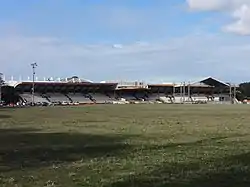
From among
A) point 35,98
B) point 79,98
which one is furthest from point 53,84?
point 79,98

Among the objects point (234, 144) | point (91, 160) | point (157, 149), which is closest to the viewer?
point (91, 160)

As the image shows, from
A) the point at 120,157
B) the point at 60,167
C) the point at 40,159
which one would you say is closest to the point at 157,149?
the point at 120,157

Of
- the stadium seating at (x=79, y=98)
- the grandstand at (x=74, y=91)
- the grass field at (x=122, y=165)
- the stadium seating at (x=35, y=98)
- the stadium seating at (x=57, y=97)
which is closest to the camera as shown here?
the grass field at (x=122, y=165)

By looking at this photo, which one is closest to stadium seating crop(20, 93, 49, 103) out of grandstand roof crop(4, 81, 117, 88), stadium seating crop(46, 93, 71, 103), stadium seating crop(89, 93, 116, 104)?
stadium seating crop(46, 93, 71, 103)

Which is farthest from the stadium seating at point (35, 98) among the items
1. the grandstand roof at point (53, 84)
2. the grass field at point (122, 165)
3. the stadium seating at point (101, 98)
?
the grass field at point (122, 165)

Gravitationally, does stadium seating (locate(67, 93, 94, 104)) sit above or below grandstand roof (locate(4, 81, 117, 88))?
below

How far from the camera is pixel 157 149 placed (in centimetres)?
2092

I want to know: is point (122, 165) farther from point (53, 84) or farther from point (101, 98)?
point (101, 98)

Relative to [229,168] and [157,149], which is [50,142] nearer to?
[157,149]

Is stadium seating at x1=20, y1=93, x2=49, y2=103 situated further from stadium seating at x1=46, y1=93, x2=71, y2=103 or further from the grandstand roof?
the grandstand roof

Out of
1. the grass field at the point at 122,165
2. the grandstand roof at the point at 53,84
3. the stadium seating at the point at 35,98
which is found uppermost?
the grandstand roof at the point at 53,84

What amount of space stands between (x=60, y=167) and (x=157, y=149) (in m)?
6.28

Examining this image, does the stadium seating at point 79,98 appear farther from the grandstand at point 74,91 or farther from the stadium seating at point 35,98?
the stadium seating at point 35,98

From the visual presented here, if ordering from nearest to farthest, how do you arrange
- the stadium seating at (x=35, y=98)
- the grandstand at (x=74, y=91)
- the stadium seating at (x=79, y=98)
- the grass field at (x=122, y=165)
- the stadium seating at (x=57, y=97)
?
the grass field at (x=122, y=165)
the stadium seating at (x=35, y=98)
the grandstand at (x=74, y=91)
the stadium seating at (x=57, y=97)
the stadium seating at (x=79, y=98)
